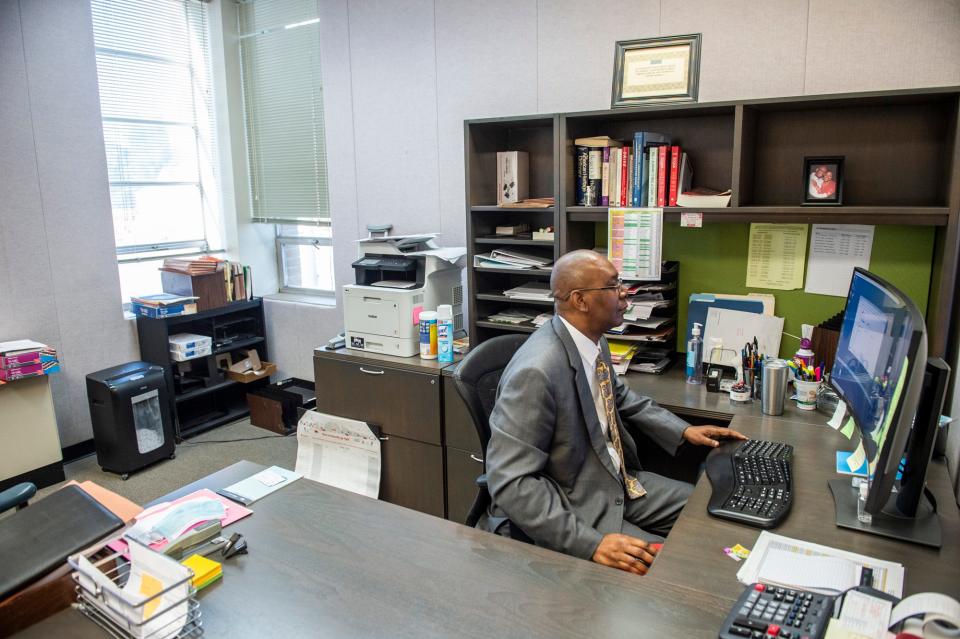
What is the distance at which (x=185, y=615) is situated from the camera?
3.90 ft

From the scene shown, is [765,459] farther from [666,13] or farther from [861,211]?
[666,13]

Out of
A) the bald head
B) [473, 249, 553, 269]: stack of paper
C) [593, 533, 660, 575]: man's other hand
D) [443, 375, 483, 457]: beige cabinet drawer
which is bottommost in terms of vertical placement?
[443, 375, 483, 457]: beige cabinet drawer

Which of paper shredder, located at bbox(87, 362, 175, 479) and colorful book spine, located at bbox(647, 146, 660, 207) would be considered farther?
paper shredder, located at bbox(87, 362, 175, 479)

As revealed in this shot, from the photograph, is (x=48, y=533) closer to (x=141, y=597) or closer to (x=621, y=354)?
(x=141, y=597)

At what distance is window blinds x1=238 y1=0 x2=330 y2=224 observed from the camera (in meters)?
4.31

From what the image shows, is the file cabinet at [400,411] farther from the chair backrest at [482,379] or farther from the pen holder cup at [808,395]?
the pen holder cup at [808,395]

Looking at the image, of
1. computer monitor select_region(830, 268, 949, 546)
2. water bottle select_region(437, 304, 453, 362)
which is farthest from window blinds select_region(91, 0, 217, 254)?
computer monitor select_region(830, 268, 949, 546)

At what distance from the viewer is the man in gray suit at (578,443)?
1.66m

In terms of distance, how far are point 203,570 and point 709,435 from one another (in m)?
1.50

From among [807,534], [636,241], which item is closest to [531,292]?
[636,241]

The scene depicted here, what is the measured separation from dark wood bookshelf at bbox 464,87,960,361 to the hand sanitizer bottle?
472 mm

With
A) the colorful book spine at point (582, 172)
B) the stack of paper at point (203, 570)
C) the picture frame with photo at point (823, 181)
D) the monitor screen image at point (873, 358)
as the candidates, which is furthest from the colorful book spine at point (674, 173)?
the stack of paper at point (203, 570)

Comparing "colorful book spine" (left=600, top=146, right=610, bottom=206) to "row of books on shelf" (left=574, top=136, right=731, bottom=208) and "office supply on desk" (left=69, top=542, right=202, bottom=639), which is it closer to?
"row of books on shelf" (left=574, top=136, right=731, bottom=208)

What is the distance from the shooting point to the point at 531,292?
9.88 feet
